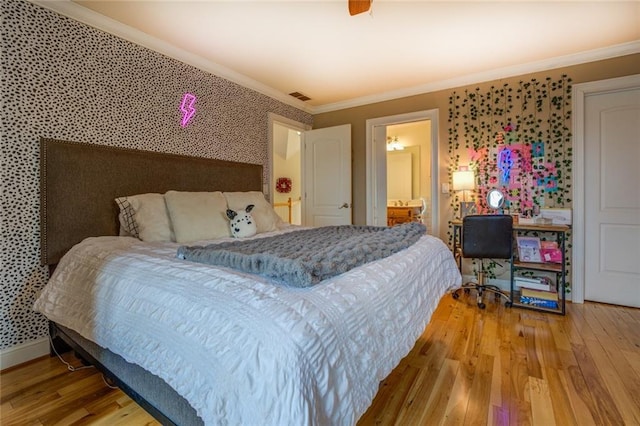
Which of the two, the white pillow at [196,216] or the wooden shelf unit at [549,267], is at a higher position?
the white pillow at [196,216]

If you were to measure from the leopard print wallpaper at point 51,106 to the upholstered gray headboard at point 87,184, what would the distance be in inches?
2.6

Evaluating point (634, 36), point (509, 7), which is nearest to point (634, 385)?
point (509, 7)

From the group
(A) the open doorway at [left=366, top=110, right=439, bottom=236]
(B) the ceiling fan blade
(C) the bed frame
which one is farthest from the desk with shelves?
(C) the bed frame

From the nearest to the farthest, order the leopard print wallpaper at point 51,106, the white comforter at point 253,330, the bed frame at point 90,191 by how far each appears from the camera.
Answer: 1. the white comforter at point 253,330
2. the bed frame at point 90,191
3. the leopard print wallpaper at point 51,106

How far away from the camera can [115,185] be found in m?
2.30

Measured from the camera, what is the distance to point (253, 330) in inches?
33.8

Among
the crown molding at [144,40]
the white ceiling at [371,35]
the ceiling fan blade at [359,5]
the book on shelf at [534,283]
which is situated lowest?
the book on shelf at [534,283]

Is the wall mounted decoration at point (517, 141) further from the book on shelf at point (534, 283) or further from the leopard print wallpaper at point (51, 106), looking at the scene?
the leopard print wallpaper at point (51, 106)

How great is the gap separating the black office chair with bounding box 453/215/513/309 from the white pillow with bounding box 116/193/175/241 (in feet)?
8.71

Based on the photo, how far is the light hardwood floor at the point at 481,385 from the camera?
57.8 inches

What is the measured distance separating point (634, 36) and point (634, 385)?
2858mm

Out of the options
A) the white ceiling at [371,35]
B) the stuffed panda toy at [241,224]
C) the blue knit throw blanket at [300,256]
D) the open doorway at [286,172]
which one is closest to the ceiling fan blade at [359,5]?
the white ceiling at [371,35]

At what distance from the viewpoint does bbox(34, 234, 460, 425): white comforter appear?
798mm

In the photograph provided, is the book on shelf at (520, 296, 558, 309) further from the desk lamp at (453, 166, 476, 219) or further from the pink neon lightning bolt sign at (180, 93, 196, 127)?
the pink neon lightning bolt sign at (180, 93, 196, 127)
